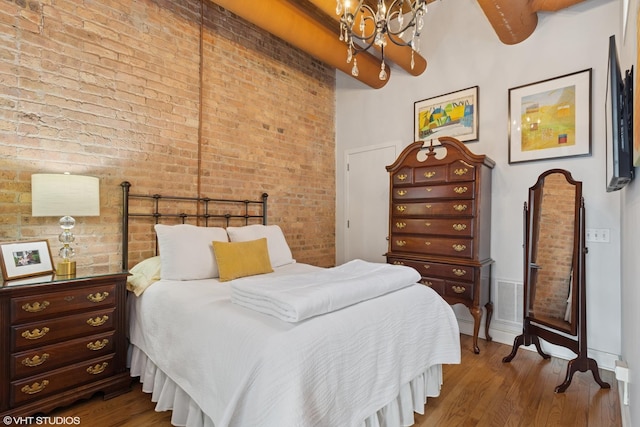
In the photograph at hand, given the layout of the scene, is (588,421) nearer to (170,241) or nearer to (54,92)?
(170,241)

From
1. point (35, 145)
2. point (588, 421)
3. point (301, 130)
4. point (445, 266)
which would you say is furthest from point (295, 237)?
point (588, 421)

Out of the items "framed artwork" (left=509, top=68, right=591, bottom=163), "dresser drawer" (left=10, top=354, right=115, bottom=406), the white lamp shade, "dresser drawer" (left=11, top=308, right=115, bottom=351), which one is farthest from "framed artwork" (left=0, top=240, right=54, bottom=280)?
"framed artwork" (left=509, top=68, right=591, bottom=163)

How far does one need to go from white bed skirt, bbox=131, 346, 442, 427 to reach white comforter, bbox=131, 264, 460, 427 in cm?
10

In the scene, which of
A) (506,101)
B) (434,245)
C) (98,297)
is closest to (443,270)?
(434,245)

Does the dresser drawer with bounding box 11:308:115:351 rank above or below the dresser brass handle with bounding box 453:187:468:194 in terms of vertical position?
below

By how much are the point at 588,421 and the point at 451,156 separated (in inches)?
82.7

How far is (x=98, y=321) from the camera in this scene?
2084 millimetres

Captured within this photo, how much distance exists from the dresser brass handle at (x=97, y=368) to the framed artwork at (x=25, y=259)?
0.69 metres

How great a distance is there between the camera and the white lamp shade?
6.66 feet

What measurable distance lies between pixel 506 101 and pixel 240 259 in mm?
2914

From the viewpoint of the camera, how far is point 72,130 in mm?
2379

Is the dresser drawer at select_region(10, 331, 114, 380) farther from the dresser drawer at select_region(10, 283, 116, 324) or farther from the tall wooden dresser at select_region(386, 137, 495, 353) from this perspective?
the tall wooden dresser at select_region(386, 137, 495, 353)

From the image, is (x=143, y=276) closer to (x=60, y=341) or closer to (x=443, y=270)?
(x=60, y=341)

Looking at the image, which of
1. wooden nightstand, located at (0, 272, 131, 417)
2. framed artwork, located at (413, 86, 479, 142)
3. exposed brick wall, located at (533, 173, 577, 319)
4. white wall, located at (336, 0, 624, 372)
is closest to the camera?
→ wooden nightstand, located at (0, 272, 131, 417)
